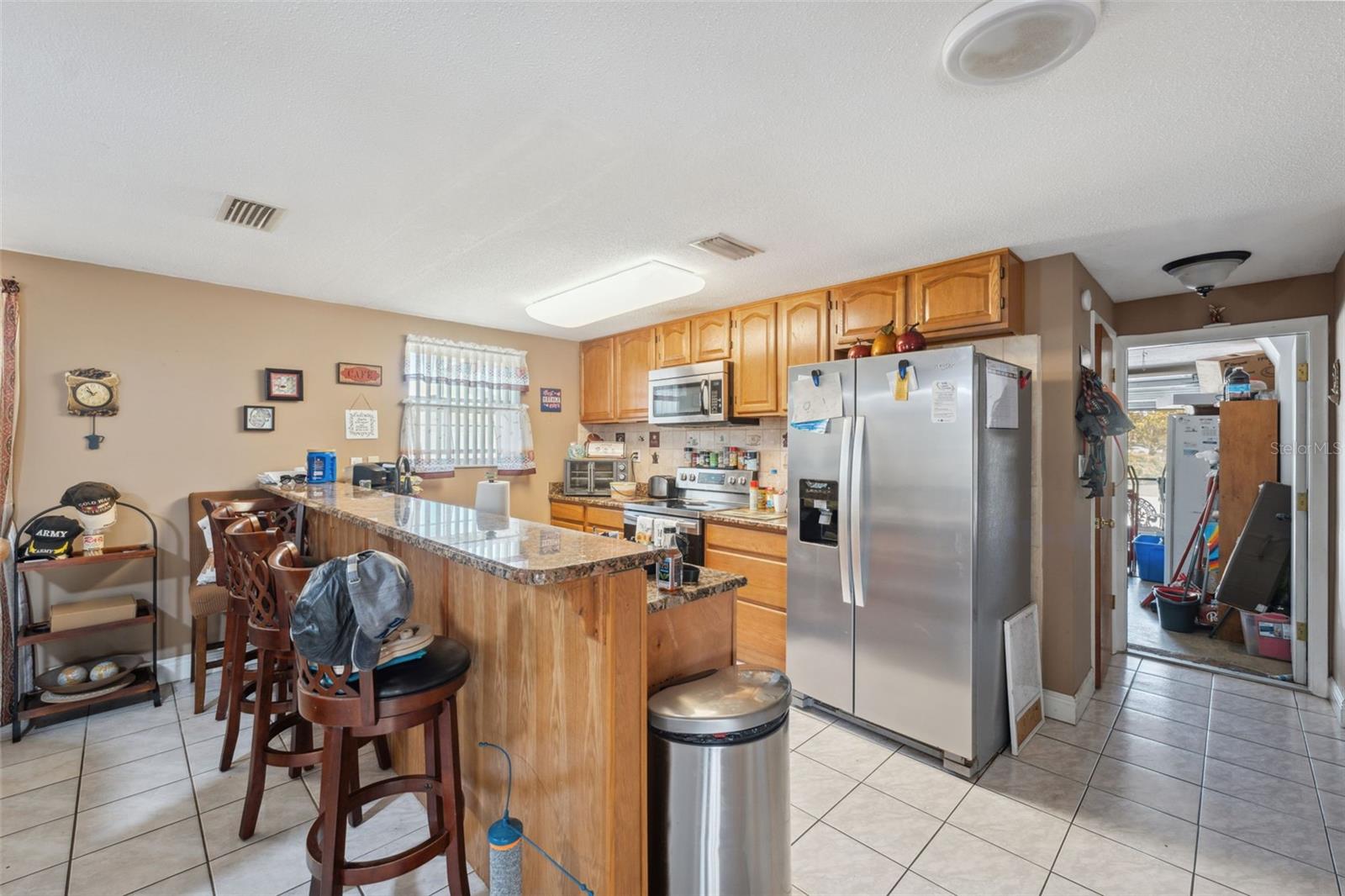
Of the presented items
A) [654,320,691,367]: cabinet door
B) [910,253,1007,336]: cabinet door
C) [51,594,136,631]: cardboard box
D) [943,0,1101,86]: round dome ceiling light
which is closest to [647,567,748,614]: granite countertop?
[943,0,1101,86]: round dome ceiling light

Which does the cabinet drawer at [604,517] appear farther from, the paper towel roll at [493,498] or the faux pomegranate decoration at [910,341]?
the faux pomegranate decoration at [910,341]

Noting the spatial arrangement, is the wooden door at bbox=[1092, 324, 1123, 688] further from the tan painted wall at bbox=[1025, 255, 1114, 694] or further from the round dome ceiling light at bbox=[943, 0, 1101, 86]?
the round dome ceiling light at bbox=[943, 0, 1101, 86]

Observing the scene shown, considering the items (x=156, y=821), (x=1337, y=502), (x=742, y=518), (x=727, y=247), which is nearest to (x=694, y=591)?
(x=727, y=247)

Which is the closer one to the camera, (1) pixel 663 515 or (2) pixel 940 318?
(2) pixel 940 318

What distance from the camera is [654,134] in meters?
1.84

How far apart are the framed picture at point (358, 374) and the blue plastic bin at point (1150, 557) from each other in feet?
23.7

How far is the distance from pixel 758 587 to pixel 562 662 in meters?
2.20

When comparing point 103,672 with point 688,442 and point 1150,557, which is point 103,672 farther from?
point 1150,557

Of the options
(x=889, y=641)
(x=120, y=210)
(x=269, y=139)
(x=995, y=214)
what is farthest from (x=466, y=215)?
(x=889, y=641)

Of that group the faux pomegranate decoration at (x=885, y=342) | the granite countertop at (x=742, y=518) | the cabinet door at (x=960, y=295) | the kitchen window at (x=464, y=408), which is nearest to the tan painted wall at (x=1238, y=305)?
the cabinet door at (x=960, y=295)

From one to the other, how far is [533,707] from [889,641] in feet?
5.88

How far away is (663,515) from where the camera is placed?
4059 mm

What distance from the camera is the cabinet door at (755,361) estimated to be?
3.89m

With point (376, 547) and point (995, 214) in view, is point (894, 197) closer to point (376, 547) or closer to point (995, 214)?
point (995, 214)
